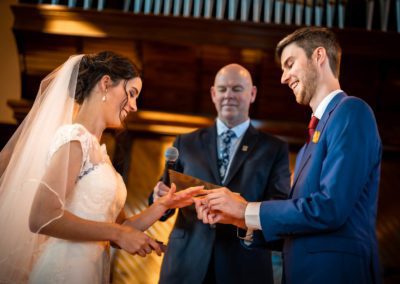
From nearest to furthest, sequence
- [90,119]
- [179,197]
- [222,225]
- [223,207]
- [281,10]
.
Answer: [223,207], [90,119], [179,197], [222,225], [281,10]

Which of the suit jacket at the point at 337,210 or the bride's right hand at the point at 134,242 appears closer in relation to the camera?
the suit jacket at the point at 337,210

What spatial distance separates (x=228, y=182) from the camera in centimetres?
319

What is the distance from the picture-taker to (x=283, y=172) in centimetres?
328

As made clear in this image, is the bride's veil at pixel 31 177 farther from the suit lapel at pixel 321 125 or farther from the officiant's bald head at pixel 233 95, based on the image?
the officiant's bald head at pixel 233 95

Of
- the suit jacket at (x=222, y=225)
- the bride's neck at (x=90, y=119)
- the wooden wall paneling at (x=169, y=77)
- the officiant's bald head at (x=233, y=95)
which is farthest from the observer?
the wooden wall paneling at (x=169, y=77)

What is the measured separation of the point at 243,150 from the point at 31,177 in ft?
4.97

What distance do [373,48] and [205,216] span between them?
2802 millimetres

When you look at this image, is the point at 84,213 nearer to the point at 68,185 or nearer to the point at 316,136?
the point at 68,185

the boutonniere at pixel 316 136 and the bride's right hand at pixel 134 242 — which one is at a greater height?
the boutonniere at pixel 316 136

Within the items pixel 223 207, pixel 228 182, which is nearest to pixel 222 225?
pixel 228 182

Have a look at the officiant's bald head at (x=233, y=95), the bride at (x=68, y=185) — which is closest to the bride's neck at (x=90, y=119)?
the bride at (x=68, y=185)

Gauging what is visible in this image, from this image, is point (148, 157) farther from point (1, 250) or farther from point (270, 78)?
point (1, 250)

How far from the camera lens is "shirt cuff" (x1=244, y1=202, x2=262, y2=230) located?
7.36 ft

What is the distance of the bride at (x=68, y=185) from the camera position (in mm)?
2191
